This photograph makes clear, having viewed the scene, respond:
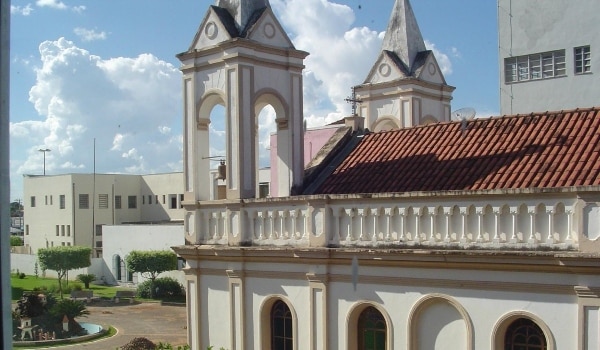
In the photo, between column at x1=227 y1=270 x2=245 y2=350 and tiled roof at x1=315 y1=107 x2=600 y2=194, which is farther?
column at x1=227 y1=270 x2=245 y2=350

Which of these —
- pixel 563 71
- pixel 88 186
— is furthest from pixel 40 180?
pixel 563 71

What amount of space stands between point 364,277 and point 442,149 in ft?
11.3

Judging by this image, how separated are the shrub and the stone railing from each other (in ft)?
106

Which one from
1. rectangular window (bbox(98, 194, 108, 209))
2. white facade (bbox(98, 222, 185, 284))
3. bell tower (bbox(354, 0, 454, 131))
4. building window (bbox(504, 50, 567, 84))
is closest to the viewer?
bell tower (bbox(354, 0, 454, 131))

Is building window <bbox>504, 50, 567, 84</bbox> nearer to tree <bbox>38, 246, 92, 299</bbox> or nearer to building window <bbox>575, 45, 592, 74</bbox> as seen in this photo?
building window <bbox>575, 45, 592, 74</bbox>

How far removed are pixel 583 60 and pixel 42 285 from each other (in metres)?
43.0

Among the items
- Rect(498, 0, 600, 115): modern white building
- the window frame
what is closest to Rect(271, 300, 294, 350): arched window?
Rect(498, 0, 600, 115): modern white building

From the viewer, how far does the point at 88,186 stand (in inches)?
2500

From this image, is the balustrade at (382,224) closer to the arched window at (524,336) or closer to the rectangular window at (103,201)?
the arched window at (524,336)

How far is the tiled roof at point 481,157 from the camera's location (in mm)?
11734

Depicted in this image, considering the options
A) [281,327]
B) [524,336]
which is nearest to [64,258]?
[281,327]

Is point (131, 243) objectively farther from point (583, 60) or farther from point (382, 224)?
point (382, 224)

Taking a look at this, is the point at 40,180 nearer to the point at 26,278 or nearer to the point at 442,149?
the point at 26,278

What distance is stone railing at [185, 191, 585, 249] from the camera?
10.2 metres
